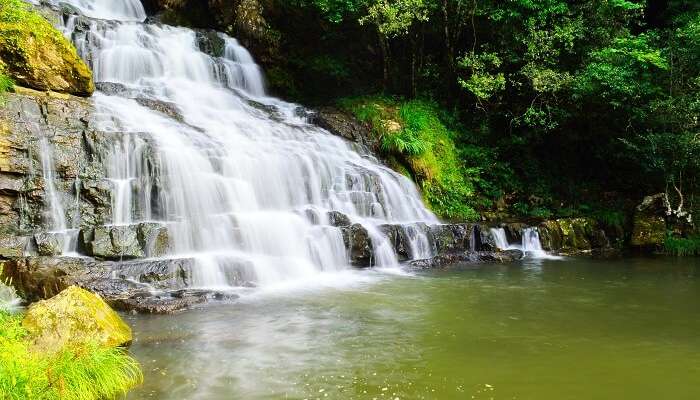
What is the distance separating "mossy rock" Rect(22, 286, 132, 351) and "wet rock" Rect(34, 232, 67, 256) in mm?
3637

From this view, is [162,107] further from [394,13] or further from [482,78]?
[482,78]

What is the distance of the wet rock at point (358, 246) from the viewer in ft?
38.3

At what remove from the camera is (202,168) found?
39.3 ft

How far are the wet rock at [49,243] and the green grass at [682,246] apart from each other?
15015 millimetres

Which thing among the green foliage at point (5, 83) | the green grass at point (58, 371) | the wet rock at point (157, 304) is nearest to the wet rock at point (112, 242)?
the wet rock at point (157, 304)

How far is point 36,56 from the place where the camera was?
11.9 meters

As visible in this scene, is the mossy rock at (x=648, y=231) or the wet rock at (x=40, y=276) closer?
the wet rock at (x=40, y=276)

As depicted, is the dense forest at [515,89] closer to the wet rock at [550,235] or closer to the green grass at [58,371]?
the wet rock at [550,235]

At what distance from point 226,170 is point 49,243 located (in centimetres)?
450

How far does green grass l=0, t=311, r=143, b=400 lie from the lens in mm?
3941

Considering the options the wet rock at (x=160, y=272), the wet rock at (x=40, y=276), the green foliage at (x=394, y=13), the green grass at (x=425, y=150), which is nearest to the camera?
the wet rock at (x=40, y=276)

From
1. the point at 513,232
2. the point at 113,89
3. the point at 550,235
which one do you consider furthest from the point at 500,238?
the point at 113,89

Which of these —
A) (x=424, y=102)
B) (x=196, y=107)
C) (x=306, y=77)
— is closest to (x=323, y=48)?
(x=306, y=77)

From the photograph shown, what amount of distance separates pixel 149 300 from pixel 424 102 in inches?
534
